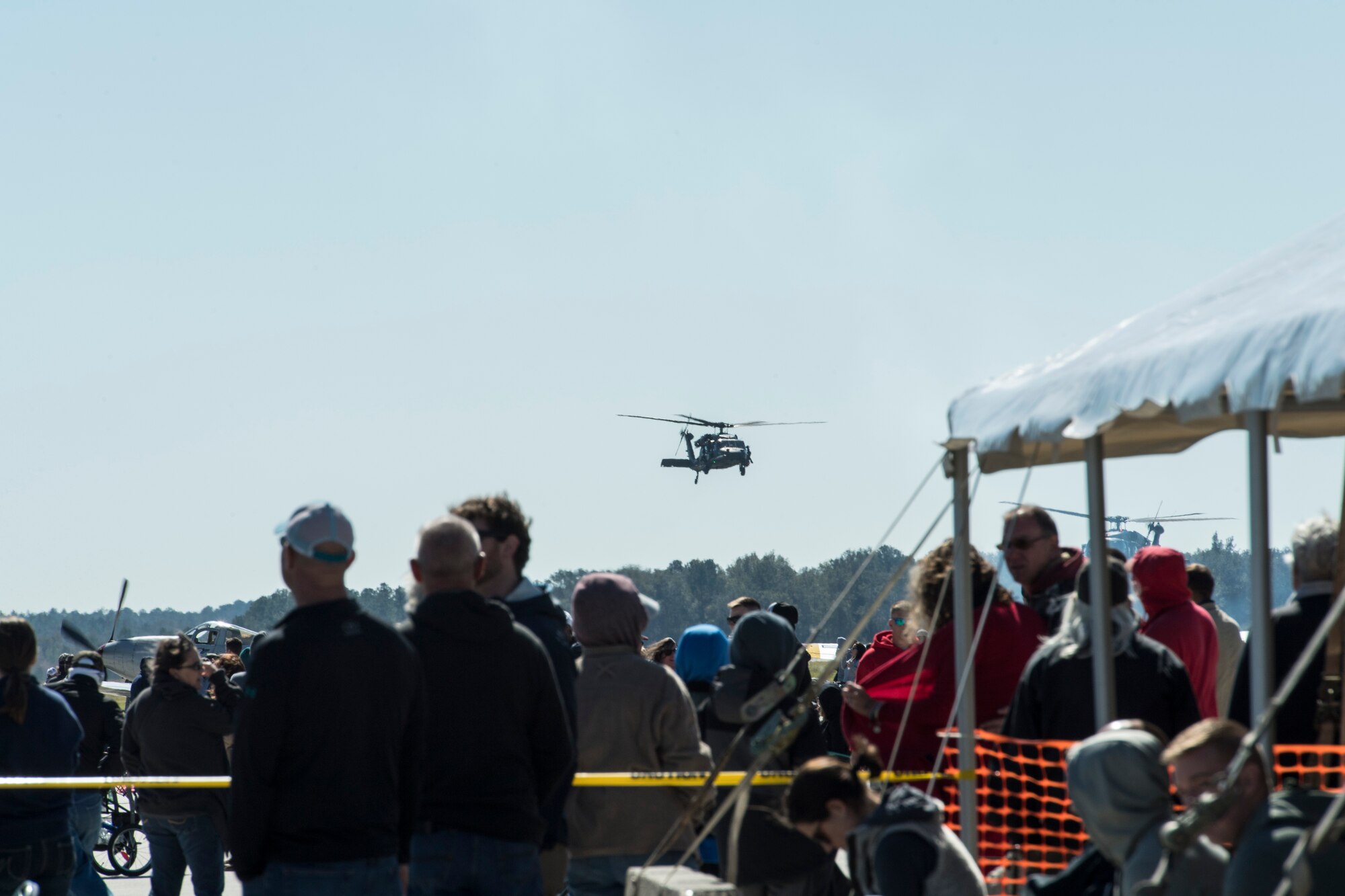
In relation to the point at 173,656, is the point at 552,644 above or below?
above

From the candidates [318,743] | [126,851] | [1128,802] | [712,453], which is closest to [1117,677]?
[1128,802]

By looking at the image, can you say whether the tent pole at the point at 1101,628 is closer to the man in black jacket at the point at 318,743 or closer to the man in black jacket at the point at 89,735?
the man in black jacket at the point at 318,743

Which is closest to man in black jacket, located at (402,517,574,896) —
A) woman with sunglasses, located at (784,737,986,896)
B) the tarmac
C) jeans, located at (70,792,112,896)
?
woman with sunglasses, located at (784,737,986,896)

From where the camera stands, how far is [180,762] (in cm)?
862

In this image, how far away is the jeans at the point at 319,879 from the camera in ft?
12.7

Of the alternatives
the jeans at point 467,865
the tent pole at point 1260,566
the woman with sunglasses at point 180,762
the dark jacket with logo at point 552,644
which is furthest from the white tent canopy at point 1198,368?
the woman with sunglasses at point 180,762

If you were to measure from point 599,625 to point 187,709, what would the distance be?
418 centimetres

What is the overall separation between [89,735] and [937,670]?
557 centimetres

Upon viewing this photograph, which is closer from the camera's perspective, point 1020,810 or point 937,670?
point 1020,810

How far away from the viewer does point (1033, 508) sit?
5801mm

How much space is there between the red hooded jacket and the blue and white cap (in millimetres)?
2402

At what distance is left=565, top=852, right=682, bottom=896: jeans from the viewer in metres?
5.32

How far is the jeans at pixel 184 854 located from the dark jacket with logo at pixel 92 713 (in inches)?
24.4

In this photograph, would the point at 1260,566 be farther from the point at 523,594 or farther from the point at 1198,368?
the point at 523,594
